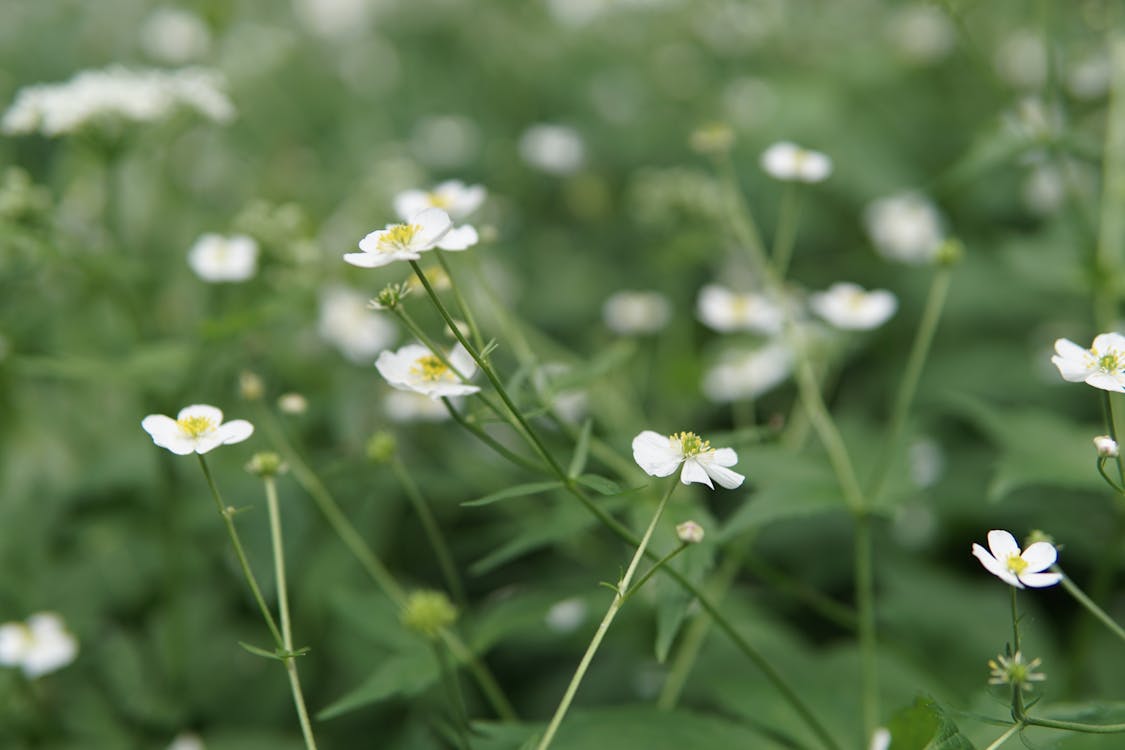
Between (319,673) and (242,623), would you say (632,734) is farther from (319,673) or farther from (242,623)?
(242,623)

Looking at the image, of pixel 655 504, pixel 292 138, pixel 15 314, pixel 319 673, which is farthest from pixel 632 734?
pixel 292 138

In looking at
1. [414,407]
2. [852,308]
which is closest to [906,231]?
[852,308]

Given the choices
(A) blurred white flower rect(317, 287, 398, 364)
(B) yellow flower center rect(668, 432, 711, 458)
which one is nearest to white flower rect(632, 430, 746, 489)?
(B) yellow flower center rect(668, 432, 711, 458)

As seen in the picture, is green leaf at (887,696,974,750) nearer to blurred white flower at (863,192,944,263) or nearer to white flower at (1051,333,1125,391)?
white flower at (1051,333,1125,391)

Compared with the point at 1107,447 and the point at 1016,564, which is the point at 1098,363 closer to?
the point at 1107,447

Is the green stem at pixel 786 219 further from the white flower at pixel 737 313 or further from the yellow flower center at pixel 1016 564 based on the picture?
the yellow flower center at pixel 1016 564

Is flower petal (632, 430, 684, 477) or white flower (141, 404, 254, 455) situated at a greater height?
flower petal (632, 430, 684, 477)
